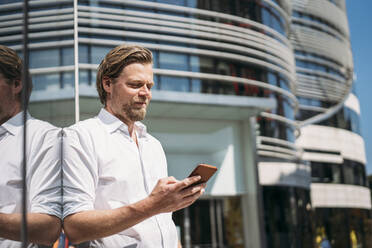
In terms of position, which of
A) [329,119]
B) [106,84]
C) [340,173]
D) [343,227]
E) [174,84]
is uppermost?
[329,119]

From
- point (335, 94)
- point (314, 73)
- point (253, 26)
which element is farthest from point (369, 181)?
point (253, 26)

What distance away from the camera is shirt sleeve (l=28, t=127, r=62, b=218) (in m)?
1.09

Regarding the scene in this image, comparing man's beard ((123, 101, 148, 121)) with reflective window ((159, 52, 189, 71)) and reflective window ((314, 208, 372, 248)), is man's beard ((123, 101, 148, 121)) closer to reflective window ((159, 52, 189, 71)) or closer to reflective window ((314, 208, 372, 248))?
reflective window ((159, 52, 189, 71))

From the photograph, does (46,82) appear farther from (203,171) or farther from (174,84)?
(174,84)

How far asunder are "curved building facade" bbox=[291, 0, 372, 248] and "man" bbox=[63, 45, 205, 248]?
20437 millimetres

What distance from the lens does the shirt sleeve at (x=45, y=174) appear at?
3.57 ft

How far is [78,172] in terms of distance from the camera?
1.24 m

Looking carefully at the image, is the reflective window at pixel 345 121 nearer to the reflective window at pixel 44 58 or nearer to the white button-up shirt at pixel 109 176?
the white button-up shirt at pixel 109 176

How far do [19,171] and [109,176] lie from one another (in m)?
0.35

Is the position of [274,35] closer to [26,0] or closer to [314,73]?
[314,73]

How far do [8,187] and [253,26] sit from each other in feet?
39.7

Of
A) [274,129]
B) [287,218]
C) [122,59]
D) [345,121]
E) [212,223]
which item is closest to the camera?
[122,59]

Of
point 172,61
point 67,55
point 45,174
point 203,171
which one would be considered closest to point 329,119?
point 172,61

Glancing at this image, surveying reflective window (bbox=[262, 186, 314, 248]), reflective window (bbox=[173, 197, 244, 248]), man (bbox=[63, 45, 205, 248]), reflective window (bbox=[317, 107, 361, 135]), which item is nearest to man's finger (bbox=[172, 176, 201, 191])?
man (bbox=[63, 45, 205, 248])
